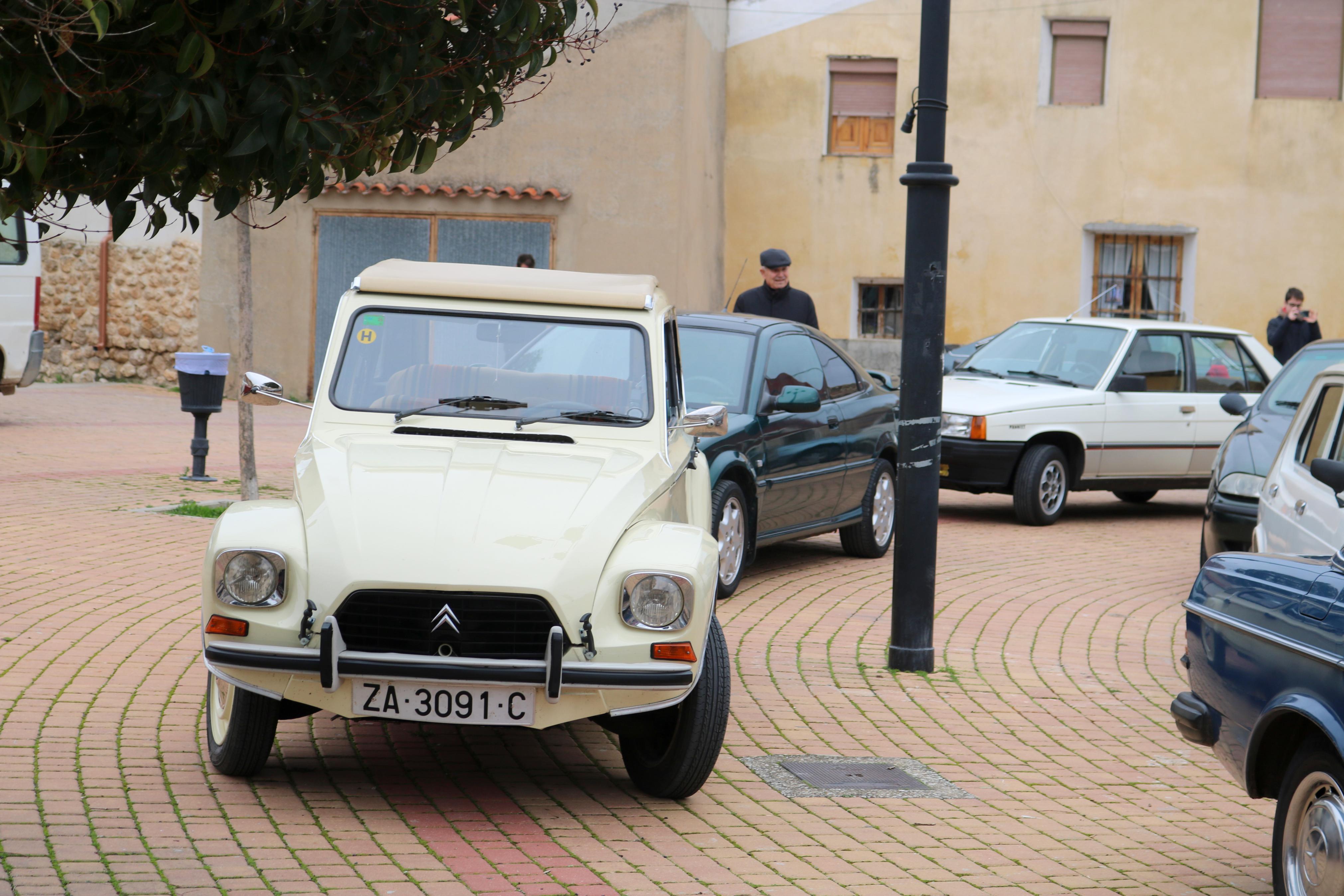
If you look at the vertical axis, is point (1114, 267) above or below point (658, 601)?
above

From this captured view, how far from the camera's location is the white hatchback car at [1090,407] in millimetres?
13445

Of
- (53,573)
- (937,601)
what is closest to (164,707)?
(53,573)

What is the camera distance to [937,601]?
9.63 meters

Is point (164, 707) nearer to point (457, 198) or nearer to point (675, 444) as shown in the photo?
point (675, 444)

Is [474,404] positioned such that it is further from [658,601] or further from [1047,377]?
[1047,377]

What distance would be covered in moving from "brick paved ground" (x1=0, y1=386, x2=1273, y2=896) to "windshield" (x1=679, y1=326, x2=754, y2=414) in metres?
1.25

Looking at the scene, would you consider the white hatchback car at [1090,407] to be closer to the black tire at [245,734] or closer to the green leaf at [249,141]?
the black tire at [245,734]

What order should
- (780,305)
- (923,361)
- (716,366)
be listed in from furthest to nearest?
(780,305), (716,366), (923,361)

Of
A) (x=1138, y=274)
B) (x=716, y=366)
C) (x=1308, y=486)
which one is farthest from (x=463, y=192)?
(x=1308, y=486)

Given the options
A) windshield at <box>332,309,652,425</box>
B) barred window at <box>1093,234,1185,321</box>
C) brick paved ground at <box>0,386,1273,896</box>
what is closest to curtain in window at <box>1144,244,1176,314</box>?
barred window at <box>1093,234,1185,321</box>

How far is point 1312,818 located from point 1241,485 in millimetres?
6119

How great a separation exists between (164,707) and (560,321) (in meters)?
2.30

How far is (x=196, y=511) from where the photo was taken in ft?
37.6

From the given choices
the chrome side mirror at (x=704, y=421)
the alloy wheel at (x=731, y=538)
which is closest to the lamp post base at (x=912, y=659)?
the alloy wheel at (x=731, y=538)
